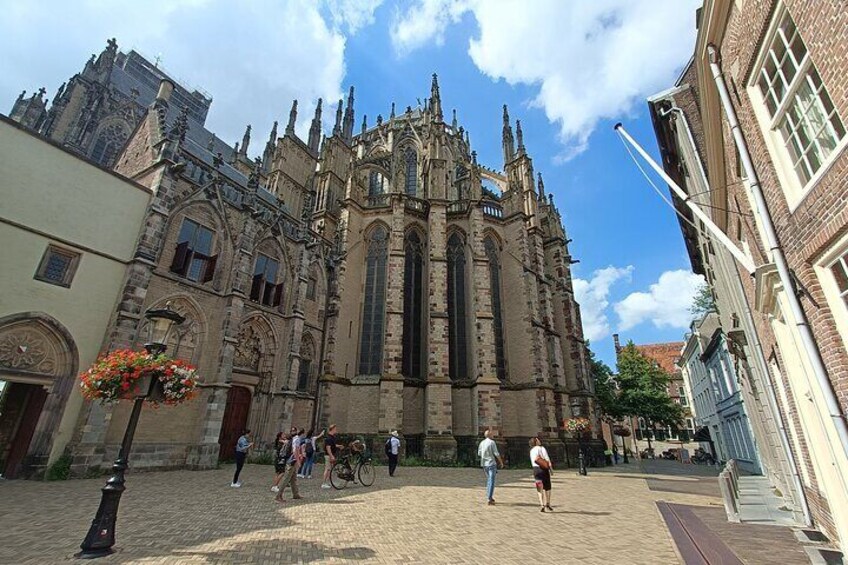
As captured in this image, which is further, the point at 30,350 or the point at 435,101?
the point at 435,101

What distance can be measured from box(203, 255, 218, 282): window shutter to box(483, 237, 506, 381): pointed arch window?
47.8 feet

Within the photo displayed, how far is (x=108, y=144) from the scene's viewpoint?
→ 2598cm

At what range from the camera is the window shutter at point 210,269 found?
50.4ft

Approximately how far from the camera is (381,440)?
708 inches

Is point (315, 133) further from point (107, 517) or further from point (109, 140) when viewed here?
point (107, 517)

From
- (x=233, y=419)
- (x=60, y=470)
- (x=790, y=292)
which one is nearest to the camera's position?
(x=790, y=292)

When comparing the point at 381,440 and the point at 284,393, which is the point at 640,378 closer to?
the point at 381,440

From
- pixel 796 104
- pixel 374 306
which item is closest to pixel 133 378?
pixel 796 104

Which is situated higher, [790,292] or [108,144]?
[108,144]

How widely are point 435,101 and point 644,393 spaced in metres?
28.7

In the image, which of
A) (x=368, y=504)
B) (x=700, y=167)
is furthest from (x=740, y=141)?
(x=368, y=504)

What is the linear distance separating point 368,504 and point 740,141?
32.9 ft

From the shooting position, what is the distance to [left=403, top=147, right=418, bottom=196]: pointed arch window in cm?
3022

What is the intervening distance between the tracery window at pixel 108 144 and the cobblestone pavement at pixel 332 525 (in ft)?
77.8
